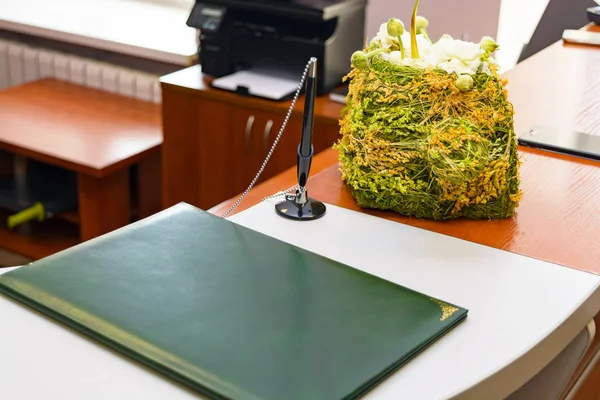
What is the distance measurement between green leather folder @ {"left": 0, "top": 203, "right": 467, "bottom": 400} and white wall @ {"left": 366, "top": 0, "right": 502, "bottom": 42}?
68.3 inches

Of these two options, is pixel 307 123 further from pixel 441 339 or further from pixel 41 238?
pixel 41 238

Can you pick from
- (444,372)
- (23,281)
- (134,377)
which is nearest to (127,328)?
(134,377)

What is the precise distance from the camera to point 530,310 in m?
1.04

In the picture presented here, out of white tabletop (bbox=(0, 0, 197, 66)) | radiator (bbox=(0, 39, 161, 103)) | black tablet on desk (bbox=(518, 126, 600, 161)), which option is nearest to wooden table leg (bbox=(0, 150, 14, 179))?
Result: radiator (bbox=(0, 39, 161, 103))

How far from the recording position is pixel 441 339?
97 centimetres

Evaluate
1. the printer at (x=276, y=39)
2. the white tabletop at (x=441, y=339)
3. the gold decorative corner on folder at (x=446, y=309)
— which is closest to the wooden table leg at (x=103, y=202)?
the printer at (x=276, y=39)

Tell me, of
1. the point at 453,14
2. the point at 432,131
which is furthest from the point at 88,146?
the point at 432,131

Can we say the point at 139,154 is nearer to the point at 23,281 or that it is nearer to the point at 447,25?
the point at 447,25

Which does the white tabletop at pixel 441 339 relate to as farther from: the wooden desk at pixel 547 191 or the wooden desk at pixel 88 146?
the wooden desk at pixel 88 146

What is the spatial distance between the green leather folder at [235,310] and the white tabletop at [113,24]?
2.09 metres

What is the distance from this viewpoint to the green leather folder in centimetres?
85

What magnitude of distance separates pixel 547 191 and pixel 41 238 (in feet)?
7.30

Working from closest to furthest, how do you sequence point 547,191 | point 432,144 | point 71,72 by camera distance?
point 432,144 < point 547,191 < point 71,72

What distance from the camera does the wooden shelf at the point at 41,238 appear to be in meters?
2.99
